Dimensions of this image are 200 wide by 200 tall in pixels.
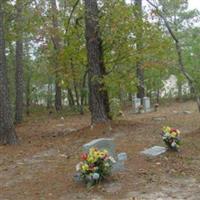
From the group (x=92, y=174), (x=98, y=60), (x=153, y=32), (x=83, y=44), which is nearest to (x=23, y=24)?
(x=83, y=44)

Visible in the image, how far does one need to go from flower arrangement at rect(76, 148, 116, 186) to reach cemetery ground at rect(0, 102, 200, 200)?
14 cm

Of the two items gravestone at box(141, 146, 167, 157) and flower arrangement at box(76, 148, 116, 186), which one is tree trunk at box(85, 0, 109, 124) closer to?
gravestone at box(141, 146, 167, 157)

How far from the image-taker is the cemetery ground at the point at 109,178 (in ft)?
21.8

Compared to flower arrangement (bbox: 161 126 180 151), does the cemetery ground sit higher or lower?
lower

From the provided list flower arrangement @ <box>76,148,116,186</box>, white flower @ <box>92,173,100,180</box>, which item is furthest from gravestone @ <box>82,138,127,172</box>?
white flower @ <box>92,173,100,180</box>

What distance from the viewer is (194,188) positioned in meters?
6.62

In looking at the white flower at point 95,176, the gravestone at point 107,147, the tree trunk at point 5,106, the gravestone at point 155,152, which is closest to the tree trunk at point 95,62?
the tree trunk at point 5,106

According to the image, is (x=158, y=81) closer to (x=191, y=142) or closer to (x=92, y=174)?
(x=191, y=142)

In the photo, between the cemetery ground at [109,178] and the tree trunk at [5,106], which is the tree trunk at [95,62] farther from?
the tree trunk at [5,106]

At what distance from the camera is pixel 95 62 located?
12.8 meters

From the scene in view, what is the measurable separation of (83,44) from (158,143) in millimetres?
5328

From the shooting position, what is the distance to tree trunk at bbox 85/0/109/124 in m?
12.6

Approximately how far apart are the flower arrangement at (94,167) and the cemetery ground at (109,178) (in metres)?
0.14

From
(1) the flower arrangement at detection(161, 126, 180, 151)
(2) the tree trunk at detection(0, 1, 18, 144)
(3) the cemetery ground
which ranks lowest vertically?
(3) the cemetery ground
